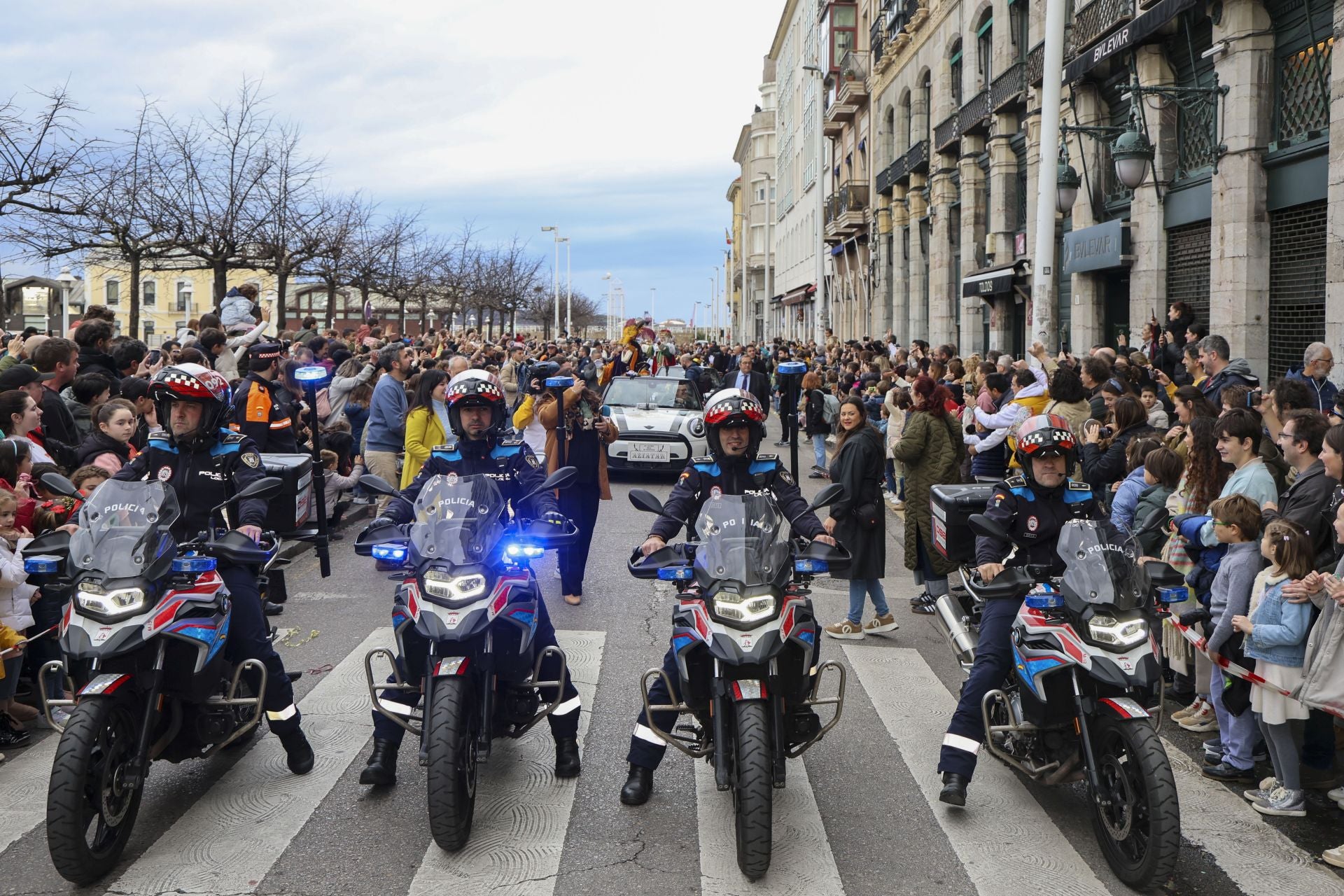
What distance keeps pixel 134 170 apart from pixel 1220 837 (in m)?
20.2

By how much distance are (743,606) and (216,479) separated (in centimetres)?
262

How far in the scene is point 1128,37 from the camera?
17.4m

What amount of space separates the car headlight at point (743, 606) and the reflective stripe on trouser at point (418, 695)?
1.10m

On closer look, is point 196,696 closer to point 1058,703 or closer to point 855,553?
point 1058,703

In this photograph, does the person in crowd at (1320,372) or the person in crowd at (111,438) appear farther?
the person in crowd at (1320,372)

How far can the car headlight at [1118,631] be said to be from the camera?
4770 millimetres

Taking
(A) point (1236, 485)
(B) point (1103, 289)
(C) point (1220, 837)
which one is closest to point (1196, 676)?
(A) point (1236, 485)

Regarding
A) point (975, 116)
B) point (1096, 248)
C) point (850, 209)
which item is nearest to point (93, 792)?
point (1096, 248)

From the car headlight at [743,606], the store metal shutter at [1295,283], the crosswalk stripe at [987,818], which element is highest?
the store metal shutter at [1295,283]

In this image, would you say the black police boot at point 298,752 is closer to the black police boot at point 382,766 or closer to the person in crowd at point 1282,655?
the black police boot at point 382,766

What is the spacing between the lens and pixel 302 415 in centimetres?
1362

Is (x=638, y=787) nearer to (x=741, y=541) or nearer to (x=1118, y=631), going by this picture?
(x=741, y=541)

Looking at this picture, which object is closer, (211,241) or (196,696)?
(196,696)

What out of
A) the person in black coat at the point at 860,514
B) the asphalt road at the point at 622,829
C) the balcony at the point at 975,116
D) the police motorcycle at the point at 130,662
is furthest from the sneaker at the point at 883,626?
the balcony at the point at 975,116
